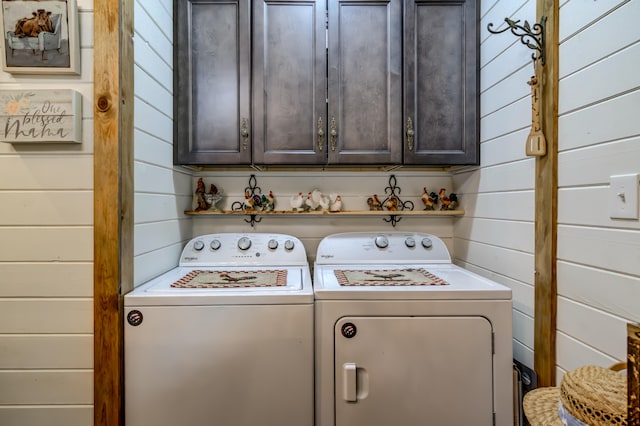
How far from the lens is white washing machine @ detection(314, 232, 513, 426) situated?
1.21 m

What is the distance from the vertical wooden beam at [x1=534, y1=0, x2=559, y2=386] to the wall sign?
1.67 meters

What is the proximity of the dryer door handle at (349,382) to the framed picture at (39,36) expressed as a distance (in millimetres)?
1455

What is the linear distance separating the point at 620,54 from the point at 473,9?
97 cm

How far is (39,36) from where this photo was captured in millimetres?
1114

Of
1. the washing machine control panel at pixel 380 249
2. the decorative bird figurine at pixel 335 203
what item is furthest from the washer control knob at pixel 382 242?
the decorative bird figurine at pixel 335 203

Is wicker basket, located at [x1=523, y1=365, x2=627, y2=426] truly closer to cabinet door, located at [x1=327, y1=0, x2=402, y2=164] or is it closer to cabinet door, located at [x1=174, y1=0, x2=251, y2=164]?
cabinet door, located at [x1=327, y1=0, x2=402, y2=164]

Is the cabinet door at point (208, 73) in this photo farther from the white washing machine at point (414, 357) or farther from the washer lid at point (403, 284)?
the white washing machine at point (414, 357)

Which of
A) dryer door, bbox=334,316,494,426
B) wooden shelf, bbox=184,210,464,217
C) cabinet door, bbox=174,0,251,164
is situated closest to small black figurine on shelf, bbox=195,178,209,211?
wooden shelf, bbox=184,210,464,217

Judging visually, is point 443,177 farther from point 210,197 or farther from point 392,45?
point 210,197

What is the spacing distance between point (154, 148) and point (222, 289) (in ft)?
2.31

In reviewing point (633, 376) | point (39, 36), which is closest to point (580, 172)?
point (633, 376)

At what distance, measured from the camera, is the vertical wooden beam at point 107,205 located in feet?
3.77

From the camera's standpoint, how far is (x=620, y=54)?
91 centimetres

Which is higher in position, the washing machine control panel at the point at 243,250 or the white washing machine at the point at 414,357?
the washing machine control panel at the point at 243,250
